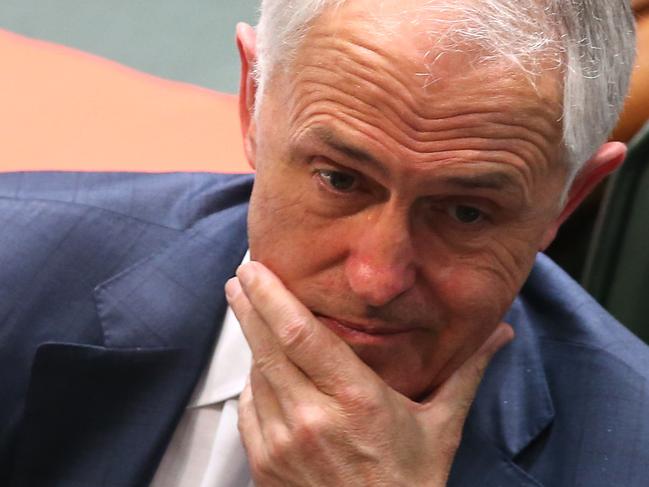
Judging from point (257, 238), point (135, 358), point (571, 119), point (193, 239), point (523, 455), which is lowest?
point (523, 455)

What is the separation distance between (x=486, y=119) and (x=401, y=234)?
141 millimetres

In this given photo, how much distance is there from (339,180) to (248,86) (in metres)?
0.21

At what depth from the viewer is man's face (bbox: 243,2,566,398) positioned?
104 cm

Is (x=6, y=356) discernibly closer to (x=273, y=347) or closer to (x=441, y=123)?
(x=273, y=347)

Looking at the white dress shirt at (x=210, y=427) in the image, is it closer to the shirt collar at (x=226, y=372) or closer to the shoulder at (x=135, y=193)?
the shirt collar at (x=226, y=372)

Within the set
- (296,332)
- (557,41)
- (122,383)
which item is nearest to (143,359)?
(122,383)

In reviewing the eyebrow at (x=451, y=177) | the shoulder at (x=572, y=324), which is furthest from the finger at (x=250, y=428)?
the shoulder at (x=572, y=324)

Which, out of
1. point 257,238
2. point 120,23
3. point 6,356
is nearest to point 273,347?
point 257,238

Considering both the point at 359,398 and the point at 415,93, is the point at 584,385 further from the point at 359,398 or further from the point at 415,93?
the point at 415,93

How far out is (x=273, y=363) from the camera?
118 centimetres

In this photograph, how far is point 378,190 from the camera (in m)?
1.09

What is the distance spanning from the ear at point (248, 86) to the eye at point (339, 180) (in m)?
0.13

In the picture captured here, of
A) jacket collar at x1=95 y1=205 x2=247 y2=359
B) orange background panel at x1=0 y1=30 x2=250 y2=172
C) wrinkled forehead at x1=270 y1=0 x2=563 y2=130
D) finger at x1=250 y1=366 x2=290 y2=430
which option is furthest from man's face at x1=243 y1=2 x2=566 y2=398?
orange background panel at x1=0 y1=30 x2=250 y2=172

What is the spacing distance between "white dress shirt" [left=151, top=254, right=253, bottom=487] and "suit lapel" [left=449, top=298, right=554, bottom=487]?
296mm
